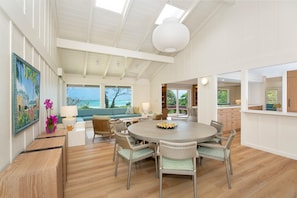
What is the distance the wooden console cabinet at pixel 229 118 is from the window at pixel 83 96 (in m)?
5.81

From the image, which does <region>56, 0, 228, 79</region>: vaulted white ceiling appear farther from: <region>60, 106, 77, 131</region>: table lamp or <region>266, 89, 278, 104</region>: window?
<region>266, 89, 278, 104</region>: window

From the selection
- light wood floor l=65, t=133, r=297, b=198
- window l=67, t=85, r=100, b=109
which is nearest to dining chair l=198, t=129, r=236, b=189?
light wood floor l=65, t=133, r=297, b=198

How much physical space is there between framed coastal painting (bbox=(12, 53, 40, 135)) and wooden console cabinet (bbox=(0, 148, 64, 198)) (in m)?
0.36

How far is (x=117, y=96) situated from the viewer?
785 cm

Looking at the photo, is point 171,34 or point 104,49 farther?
point 104,49

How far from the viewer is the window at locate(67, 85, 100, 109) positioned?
22.5 ft

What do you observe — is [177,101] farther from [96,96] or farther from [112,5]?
[112,5]

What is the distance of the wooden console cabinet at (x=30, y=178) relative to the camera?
1042mm

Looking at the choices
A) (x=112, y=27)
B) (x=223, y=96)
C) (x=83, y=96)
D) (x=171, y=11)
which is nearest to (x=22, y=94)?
(x=112, y=27)

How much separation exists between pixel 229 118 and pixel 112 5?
5.31m

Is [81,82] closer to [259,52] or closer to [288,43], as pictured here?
[259,52]

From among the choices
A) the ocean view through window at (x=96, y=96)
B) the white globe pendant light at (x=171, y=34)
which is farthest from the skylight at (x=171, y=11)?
the ocean view through window at (x=96, y=96)

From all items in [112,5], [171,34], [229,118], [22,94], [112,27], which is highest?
[112,5]

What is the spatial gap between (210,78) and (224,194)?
361 centimetres
